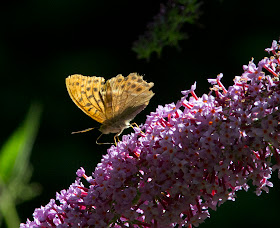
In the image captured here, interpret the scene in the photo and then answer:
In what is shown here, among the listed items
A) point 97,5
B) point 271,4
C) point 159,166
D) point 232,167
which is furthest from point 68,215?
point 97,5

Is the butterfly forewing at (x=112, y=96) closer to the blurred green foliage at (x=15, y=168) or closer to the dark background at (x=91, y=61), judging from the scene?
the blurred green foliage at (x=15, y=168)

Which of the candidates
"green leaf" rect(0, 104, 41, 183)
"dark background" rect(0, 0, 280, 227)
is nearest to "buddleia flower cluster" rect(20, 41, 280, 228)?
"green leaf" rect(0, 104, 41, 183)

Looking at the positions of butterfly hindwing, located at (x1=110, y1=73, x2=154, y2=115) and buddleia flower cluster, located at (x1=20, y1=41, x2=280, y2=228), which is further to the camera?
butterfly hindwing, located at (x1=110, y1=73, x2=154, y2=115)

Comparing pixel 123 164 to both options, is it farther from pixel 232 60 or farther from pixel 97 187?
pixel 232 60

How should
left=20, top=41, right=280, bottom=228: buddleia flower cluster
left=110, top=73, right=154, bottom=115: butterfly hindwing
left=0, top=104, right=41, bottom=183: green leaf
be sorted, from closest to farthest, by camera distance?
left=20, top=41, right=280, bottom=228: buddleia flower cluster, left=0, top=104, right=41, bottom=183: green leaf, left=110, top=73, right=154, bottom=115: butterfly hindwing

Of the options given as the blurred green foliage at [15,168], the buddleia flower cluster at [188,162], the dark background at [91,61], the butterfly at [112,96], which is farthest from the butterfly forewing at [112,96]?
the dark background at [91,61]

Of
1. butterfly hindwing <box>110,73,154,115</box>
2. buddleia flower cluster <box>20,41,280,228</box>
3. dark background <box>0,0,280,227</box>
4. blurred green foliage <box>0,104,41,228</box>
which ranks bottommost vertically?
buddleia flower cluster <box>20,41,280,228</box>

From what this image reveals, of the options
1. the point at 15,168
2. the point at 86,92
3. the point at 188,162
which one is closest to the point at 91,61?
the point at 86,92

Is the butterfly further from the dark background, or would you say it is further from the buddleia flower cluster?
the dark background
